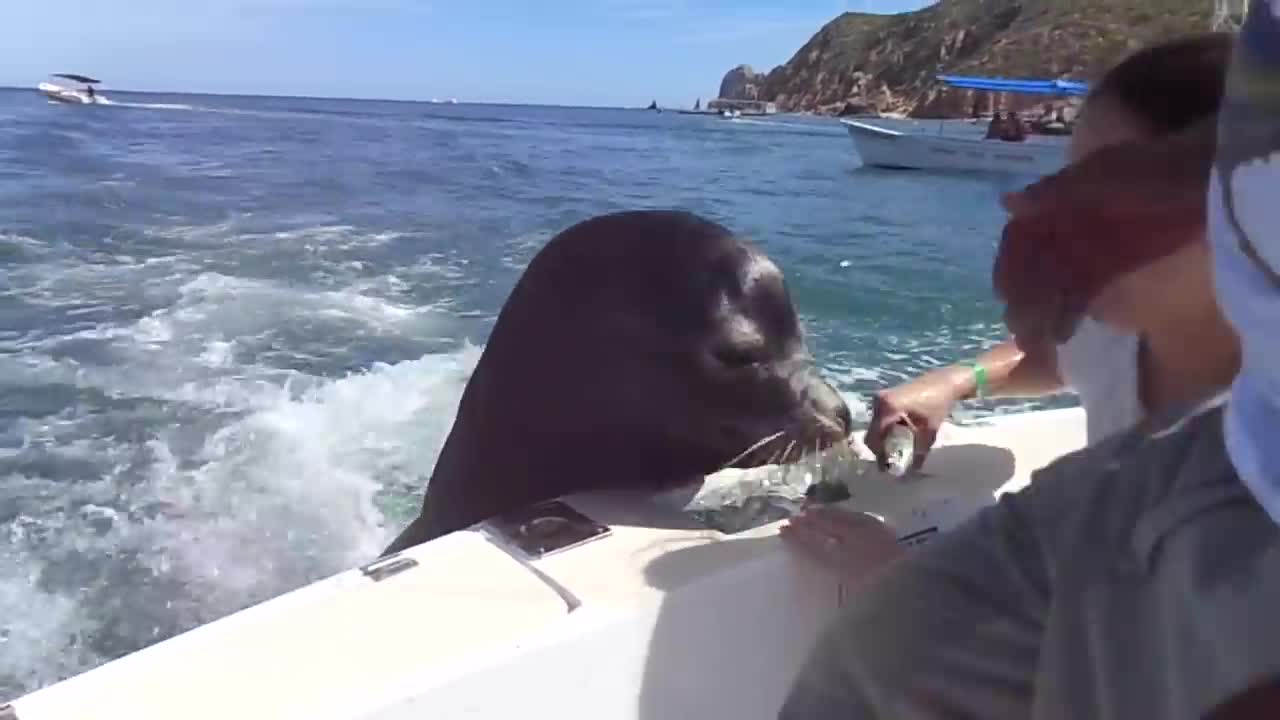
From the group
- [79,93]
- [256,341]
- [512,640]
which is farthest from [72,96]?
[512,640]

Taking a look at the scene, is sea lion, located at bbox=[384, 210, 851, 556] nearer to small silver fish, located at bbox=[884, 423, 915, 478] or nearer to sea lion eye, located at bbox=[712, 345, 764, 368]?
sea lion eye, located at bbox=[712, 345, 764, 368]

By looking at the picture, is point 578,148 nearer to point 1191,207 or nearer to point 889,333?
point 889,333

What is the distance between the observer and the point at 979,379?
8.03 feet

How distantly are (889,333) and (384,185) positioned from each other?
11.8 meters

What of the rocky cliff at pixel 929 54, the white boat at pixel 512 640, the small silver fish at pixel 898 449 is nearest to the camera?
the white boat at pixel 512 640

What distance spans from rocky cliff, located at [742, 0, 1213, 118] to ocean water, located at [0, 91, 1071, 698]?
7339 mm

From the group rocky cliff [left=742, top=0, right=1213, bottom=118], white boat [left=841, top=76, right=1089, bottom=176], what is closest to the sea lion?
rocky cliff [left=742, top=0, right=1213, bottom=118]

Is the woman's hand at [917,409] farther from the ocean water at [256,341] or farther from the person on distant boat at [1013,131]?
the person on distant boat at [1013,131]

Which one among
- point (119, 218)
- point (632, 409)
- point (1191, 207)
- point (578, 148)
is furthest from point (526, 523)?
point (578, 148)

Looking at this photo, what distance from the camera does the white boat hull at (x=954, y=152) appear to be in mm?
26781

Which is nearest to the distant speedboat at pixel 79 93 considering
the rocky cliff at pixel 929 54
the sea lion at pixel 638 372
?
the rocky cliff at pixel 929 54

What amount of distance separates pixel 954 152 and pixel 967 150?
0.29 meters

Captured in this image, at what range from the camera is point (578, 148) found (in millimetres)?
35281

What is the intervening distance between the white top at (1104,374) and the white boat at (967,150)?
24.6 m
